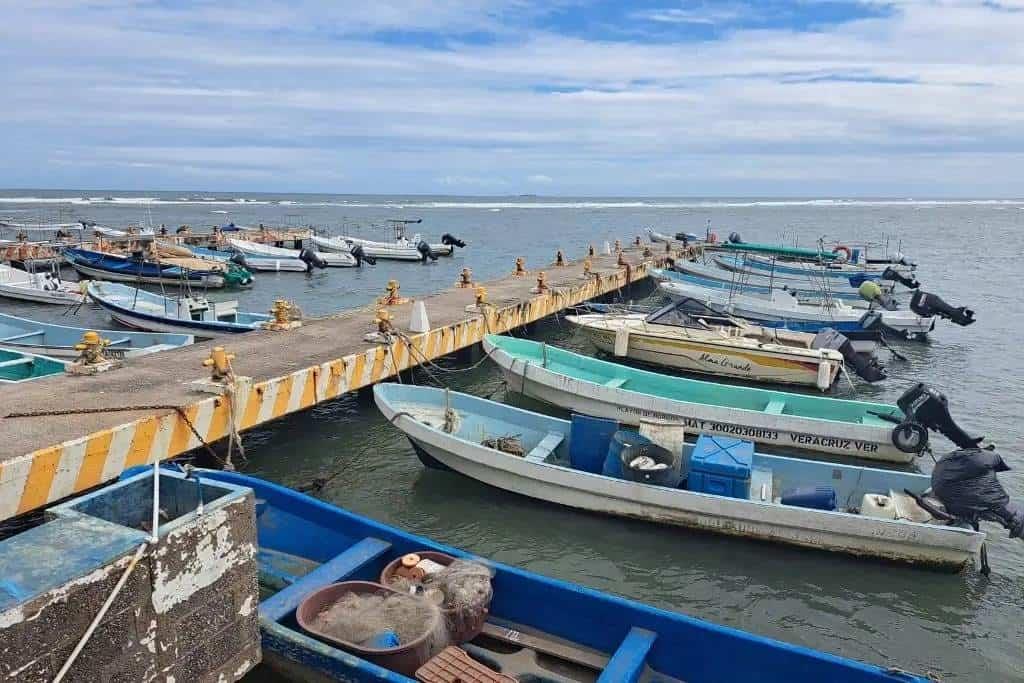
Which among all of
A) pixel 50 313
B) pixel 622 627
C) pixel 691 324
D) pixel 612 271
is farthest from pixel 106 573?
pixel 50 313

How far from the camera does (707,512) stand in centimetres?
980

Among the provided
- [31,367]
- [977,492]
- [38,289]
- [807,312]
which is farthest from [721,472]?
[38,289]

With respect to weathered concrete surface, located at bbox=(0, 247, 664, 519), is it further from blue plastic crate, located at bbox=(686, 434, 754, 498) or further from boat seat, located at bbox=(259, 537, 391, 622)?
blue plastic crate, located at bbox=(686, 434, 754, 498)

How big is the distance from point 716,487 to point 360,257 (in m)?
38.2

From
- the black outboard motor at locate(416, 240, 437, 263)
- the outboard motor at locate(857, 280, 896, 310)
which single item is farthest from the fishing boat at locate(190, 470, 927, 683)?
the black outboard motor at locate(416, 240, 437, 263)

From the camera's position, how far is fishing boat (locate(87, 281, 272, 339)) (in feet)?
62.4

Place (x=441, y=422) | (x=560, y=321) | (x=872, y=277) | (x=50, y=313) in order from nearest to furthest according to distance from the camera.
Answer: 1. (x=441, y=422)
2. (x=560, y=321)
3. (x=50, y=313)
4. (x=872, y=277)

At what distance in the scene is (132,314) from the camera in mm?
21531

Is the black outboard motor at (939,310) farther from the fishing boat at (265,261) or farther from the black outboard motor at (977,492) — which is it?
the fishing boat at (265,261)

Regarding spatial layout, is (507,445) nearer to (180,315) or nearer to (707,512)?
(707,512)

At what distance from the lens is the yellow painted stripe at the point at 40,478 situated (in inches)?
312

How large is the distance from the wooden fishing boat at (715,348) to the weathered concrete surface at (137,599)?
15.2 meters

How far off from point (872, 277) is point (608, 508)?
26992 millimetres

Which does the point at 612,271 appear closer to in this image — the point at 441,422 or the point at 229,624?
the point at 441,422
